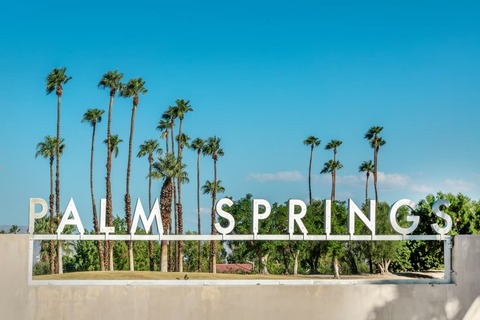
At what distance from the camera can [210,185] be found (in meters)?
115

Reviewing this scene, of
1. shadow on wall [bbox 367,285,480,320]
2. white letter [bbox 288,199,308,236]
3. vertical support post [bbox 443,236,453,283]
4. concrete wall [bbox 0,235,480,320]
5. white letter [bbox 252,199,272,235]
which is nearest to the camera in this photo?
concrete wall [bbox 0,235,480,320]

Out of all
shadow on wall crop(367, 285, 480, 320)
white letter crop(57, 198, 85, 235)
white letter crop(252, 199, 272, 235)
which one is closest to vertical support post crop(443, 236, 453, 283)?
shadow on wall crop(367, 285, 480, 320)

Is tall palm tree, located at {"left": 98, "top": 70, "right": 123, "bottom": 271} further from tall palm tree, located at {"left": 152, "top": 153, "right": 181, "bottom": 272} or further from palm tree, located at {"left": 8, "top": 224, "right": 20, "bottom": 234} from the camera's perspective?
palm tree, located at {"left": 8, "top": 224, "right": 20, "bottom": 234}

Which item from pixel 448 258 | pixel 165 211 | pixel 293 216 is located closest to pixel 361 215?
pixel 293 216

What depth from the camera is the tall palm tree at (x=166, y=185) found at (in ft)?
255

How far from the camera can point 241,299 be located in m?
24.8

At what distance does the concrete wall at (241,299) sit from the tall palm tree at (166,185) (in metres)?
52.4

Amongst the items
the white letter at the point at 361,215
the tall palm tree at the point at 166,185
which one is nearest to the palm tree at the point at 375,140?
the tall palm tree at the point at 166,185

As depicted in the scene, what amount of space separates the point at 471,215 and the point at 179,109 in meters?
36.7

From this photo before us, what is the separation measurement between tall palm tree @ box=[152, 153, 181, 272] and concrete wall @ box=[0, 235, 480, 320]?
172 feet

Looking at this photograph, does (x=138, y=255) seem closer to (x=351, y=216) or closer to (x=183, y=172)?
(x=183, y=172)

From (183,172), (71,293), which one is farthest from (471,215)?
(71,293)

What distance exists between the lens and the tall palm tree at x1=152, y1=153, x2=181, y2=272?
77.7 m

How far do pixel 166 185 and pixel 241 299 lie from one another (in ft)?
186
